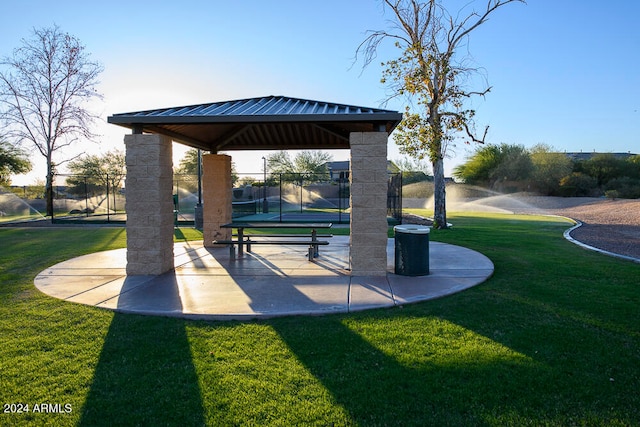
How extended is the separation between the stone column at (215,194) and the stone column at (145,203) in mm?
3306

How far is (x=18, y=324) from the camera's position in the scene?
4.79 m

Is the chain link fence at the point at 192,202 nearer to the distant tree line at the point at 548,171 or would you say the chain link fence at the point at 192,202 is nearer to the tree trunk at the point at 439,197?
the tree trunk at the point at 439,197

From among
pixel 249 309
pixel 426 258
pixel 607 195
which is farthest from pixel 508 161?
pixel 249 309

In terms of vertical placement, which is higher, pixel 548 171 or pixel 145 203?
pixel 548 171

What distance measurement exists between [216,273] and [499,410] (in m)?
5.60

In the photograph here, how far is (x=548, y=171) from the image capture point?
43.6 meters

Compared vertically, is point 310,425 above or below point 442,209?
below

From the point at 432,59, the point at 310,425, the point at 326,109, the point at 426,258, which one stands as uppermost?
the point at 432,59

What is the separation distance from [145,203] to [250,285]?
8.43 feet

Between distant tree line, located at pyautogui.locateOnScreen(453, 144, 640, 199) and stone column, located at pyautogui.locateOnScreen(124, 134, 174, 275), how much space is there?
44.2 meters

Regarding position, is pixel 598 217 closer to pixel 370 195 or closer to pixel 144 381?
pixel 370 195

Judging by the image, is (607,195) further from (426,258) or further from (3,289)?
(3,289)

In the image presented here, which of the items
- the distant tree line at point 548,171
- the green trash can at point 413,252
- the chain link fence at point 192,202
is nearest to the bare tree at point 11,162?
the chain link fence at point 192,202

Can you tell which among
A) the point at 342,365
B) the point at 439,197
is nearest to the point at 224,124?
the point at 342,365
